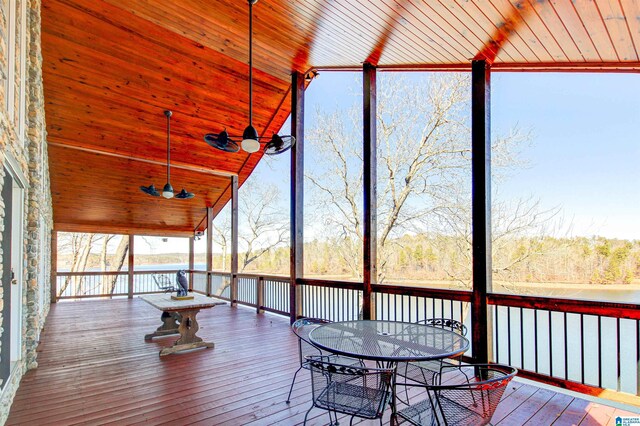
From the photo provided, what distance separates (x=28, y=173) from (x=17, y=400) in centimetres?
216

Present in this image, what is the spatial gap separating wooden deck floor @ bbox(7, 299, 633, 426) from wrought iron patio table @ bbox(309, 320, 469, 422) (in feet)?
2.13

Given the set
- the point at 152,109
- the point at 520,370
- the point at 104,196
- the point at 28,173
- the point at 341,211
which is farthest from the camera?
the point at 341,211

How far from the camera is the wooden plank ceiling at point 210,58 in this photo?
315cm

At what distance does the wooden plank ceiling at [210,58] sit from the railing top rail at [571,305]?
7.21 ft

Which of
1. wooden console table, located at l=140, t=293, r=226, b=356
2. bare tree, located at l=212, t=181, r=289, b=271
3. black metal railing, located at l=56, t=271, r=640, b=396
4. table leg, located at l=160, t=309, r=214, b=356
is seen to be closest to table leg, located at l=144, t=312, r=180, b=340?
wooden console table, located at l=140, t=293, r=226, b=356

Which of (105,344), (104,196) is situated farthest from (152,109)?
(105,344)

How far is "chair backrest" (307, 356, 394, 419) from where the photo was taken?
2012 millimetres

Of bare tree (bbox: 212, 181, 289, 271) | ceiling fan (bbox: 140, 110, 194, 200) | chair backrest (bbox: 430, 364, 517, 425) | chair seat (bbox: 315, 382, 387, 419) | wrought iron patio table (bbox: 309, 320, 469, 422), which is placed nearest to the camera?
chair backrest (bbox: 430, 364, 517, 425)

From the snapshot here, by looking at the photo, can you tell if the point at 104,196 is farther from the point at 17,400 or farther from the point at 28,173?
the point at 17,400

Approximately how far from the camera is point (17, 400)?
3.02 m

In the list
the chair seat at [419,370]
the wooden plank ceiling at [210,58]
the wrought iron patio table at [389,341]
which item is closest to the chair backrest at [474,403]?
the wrought iron patio table at [389,341]

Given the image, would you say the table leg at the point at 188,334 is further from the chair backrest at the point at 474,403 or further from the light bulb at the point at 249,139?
the chair backrest at the point at 474,403

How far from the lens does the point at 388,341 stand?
101 inches

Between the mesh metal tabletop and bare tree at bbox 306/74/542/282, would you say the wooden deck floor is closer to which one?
the mesh metal tabletop
